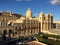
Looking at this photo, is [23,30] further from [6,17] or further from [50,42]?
[50,42]

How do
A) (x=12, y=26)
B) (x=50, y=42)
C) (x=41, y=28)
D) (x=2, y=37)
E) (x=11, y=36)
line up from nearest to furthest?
1. (x=50, y=42)
2. (x=2, y=37)
3. (x=11, y=36)
4. (x=12, y=26)
5. (x=41, y=28)

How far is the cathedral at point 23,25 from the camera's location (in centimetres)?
4050

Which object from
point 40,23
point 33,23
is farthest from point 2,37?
point 40,23

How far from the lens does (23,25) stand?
45969mm

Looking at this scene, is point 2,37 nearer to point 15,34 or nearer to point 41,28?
point 15,34

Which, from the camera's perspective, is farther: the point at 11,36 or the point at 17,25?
the point at 17,25

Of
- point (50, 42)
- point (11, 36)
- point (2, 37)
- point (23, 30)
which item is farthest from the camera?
point (23, 30)

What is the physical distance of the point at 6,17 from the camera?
50.2m

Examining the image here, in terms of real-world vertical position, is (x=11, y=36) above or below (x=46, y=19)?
below

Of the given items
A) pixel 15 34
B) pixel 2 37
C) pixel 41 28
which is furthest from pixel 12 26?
pixel 41 28

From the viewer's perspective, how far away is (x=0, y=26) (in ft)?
129

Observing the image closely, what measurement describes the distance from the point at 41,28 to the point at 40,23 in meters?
1.61

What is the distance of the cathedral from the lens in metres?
40.5

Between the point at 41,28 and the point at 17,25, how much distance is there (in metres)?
10.6
